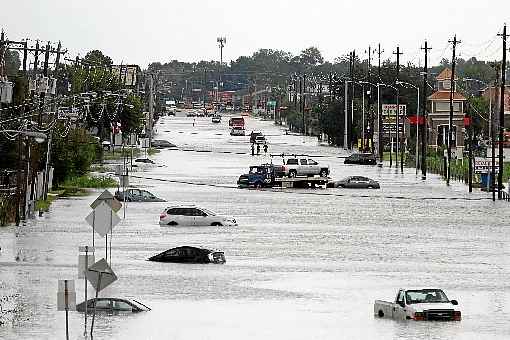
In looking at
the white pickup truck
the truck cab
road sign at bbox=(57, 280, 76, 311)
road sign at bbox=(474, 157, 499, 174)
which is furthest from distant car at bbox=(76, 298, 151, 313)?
the truck cab

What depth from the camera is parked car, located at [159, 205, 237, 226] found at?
7800 cm

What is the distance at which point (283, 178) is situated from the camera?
11138 centimetres

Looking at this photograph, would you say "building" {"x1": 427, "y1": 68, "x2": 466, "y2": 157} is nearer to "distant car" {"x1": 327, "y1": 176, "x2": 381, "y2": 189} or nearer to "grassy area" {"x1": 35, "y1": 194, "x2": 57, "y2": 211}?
"distant car" {"x1": 327, "y1": 176, "x2": 381, "y2": 189}

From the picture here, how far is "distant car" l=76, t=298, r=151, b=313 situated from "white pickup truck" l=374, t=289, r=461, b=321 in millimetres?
6845

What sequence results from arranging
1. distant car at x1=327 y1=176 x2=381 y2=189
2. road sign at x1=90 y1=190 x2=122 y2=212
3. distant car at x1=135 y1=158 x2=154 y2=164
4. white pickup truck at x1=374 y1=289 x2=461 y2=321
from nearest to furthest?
white pickup truck at x1=374 y1=289 x2=461 y2=321
road sign at x1=90 y1=190 x2=122 y2=212
distant car at x1=327 y1=176 x2=381 y2=189
distant car at x1=135 y1=158 x2=154 y2=164

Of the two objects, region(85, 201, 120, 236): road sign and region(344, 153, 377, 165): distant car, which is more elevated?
region(85, 201, 120, 236): road sign

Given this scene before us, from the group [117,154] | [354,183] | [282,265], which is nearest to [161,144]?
[117,154]

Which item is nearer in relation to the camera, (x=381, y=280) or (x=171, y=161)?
(x=381, y=280)

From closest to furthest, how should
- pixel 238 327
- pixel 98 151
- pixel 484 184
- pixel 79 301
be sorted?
pixel 238 327 → pixel 79 301 → pixel 484 184 → pixel 98 151

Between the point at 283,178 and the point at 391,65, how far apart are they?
79221mm

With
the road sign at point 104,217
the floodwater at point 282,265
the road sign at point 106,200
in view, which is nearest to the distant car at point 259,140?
the floodwater at point 282,265

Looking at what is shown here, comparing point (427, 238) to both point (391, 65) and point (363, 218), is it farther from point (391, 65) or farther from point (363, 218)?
point (391, 65)

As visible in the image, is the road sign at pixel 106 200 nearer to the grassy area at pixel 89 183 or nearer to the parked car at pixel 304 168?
the grassy area at pixel 89 183

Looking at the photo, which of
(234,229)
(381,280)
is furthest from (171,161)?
(381,280)
